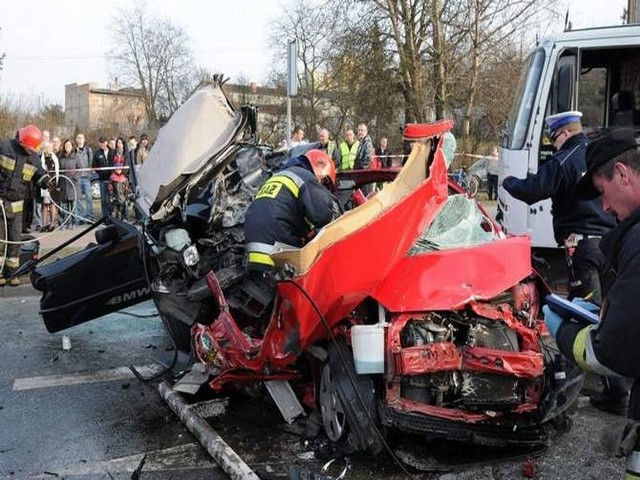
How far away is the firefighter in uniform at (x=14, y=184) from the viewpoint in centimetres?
829

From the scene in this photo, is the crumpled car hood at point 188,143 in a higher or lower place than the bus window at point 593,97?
lower

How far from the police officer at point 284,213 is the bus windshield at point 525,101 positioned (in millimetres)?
3107

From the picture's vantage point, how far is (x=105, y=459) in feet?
12.6

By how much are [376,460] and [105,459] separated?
155 cm

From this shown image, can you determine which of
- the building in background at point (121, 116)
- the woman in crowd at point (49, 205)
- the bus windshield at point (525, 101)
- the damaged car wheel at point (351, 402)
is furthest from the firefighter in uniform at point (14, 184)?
the building in background at point (121, 116)

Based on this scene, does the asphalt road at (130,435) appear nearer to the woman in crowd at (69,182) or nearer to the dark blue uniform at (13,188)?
the dark blue uniform at (13,188)

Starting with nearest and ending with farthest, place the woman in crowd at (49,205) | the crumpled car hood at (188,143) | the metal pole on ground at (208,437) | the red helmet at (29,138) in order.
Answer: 1. the metal pole on ground at (208,437)
2. the crumpled car hood at (188,143)
3. the red helmet at (29,138)
4. the woman in crowd at (49,205)

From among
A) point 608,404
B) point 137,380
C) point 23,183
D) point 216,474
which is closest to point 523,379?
point 608,404

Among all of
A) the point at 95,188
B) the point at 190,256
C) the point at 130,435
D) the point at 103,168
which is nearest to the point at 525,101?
the point at 190,256

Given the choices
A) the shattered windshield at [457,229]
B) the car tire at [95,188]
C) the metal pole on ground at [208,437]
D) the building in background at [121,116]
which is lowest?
the metal pole on ground at [208,437]

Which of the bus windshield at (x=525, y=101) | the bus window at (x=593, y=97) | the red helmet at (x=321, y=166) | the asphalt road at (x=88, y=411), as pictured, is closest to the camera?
the asphalt road at (x=88, y=411)

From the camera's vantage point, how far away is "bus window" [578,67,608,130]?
692 centimetres

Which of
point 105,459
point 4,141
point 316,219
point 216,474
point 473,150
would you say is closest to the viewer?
point 216,474

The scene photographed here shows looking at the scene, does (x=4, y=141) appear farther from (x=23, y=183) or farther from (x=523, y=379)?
(x=523, y=379)
